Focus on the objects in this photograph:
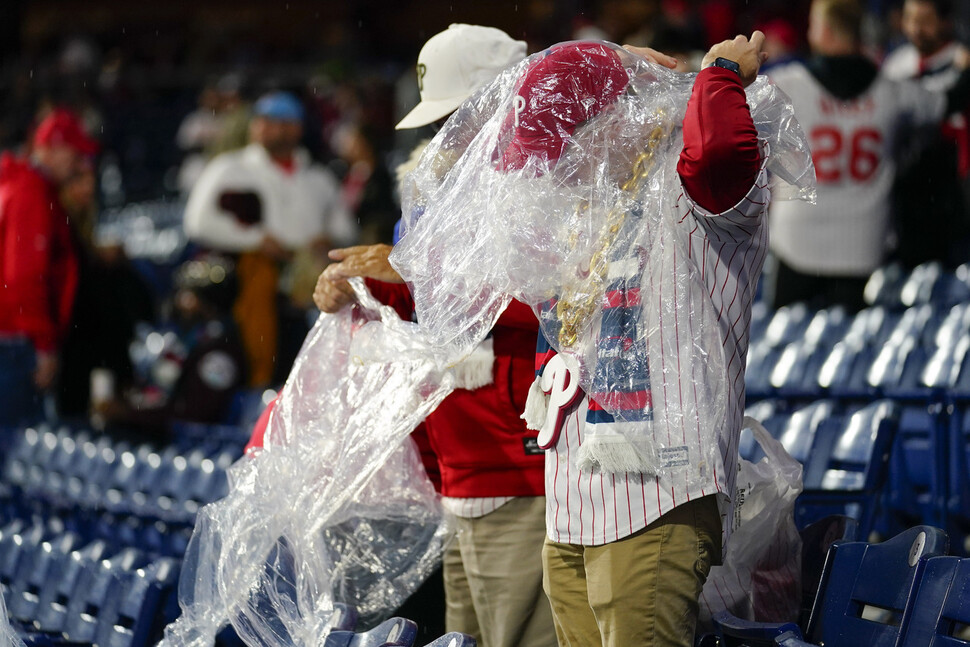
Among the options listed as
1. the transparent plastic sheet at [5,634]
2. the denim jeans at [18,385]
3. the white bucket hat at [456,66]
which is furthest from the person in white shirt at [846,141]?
the denim jeans at [18,385]

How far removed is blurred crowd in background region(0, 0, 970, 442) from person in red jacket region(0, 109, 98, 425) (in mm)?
143

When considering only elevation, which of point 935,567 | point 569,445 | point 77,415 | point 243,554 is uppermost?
point 569,445

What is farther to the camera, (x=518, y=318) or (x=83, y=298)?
(x=83, y=298)

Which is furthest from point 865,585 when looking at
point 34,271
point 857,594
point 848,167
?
point 34,271

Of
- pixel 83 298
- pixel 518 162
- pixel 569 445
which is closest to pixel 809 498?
pixel 569 445

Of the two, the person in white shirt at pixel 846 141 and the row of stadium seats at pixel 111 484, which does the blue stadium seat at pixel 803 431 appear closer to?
the person in white shirt at pixel 846 141

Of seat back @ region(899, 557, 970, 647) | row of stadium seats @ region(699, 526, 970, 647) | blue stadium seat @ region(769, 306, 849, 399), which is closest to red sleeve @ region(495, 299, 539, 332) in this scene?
row of stadium seats @ region(699, 526, 970, 647)

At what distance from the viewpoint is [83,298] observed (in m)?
6.09

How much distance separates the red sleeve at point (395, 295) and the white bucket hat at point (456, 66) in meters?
0.34

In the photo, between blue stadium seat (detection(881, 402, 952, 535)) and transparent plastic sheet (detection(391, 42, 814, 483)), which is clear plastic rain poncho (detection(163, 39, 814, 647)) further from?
blue stadium seat (detection(881, 402, 952, 535))

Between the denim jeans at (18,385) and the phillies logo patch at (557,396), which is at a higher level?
the phillies logo patch at (557,396)

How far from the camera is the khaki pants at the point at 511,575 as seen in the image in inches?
93.3

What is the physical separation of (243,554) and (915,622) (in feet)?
4.33

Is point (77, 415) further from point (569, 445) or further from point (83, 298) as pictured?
point (569, 445)
